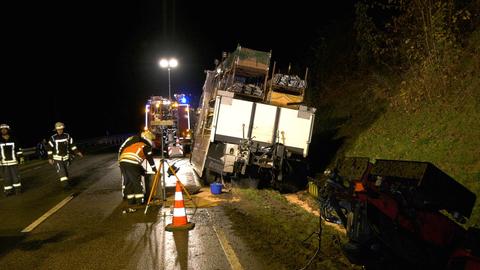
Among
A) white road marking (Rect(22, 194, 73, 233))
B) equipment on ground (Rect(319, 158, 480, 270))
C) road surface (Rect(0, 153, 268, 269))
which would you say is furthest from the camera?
white road marking (Rect(22, 194, 73, 233))

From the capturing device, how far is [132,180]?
802cm

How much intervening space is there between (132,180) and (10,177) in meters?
3.93

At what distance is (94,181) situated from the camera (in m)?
11.6

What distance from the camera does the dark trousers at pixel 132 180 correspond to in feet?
26.2

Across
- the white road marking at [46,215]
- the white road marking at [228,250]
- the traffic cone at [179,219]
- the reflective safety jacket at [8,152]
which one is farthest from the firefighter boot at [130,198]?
the reflective safety jacket at [8,152]

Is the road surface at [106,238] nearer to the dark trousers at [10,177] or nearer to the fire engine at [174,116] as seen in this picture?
the dark trousers at [10,177]

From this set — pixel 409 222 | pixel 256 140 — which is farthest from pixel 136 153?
pixel 409 222

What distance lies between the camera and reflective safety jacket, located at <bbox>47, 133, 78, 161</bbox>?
33.6 feet

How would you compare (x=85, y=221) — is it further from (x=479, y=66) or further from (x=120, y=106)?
(x=120, y=106)

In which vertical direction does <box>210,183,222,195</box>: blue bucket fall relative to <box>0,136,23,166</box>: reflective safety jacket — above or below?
below

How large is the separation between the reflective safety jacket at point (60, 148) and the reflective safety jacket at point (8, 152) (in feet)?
2.58

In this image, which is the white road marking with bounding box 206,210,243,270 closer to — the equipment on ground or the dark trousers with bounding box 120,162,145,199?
the equipment on ground

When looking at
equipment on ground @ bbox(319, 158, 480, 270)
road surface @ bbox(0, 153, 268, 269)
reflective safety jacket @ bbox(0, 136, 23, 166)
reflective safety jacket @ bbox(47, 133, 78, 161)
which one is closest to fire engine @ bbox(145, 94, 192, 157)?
reflective safety jacket @ bbox(47, 133, 78, 161)

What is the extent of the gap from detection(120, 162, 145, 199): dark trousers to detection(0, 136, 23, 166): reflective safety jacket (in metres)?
3.79
